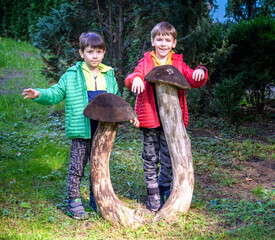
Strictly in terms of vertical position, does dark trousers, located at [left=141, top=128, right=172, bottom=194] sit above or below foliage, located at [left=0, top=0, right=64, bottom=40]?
below

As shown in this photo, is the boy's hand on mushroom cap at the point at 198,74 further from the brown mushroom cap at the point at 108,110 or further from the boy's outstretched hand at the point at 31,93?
the boy's outstretched hand at the point at 31,93

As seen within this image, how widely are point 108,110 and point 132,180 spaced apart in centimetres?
163

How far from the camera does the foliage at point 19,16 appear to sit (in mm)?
12453

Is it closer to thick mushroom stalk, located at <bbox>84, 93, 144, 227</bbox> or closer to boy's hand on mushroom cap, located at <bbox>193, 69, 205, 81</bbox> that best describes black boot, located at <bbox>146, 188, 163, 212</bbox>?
thick mushroom stalk, located at <bbox>84, 93, 144, 227</bbox>

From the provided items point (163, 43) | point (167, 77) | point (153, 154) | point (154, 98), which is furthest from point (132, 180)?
point (163, 43)

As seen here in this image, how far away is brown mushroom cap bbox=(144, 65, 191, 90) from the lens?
256 centimetres

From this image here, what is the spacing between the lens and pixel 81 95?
9.21 feet

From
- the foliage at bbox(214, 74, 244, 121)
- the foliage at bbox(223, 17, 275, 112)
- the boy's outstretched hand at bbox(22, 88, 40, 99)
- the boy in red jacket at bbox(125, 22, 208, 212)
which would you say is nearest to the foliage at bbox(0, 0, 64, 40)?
the foliage at bbox(223, 17, 275, 112)

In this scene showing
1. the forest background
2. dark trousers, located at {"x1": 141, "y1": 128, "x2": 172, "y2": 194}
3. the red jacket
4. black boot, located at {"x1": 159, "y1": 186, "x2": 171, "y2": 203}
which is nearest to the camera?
the red jacket

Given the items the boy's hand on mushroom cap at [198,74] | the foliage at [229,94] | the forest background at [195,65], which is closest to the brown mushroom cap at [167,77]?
the boy's hand on mushroom cap at [198,74]

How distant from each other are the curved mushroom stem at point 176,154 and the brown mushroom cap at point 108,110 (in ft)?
1.32

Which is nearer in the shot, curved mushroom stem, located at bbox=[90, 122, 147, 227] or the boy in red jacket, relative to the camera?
curved mushroom stem, located at bbox=[90, 122, 147, 227]

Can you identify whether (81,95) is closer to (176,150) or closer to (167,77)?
(167,77)

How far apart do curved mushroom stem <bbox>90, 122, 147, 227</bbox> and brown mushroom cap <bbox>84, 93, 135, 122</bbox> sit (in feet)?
0.55
